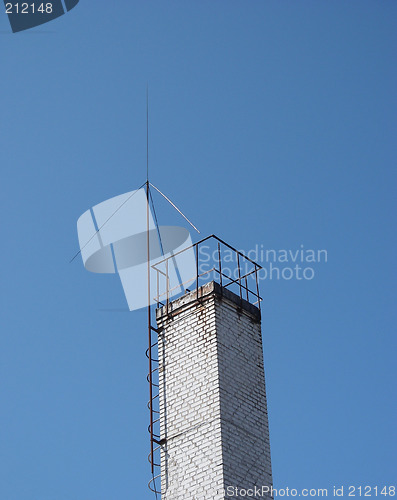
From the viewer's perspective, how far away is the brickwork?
1445 centimetres

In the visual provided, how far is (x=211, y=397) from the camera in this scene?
1491cm

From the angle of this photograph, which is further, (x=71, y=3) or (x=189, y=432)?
(x=71, y=3)

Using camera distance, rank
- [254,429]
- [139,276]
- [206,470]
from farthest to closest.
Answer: [139,276]
[254,429]
[206,470]

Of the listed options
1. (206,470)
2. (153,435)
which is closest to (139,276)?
(153,435)

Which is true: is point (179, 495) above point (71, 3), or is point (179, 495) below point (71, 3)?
below

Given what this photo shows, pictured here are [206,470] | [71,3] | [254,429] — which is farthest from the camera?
[71,3]

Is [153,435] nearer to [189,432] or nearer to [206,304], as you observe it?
[189,432]

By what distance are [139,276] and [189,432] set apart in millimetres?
4234

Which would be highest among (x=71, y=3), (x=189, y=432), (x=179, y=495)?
(x=71, y=3)

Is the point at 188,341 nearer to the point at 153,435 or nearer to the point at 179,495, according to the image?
the point at 153,435

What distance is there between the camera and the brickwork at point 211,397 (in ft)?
47.4

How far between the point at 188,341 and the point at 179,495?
289cm

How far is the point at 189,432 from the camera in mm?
15008

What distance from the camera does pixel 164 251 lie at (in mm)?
18125
